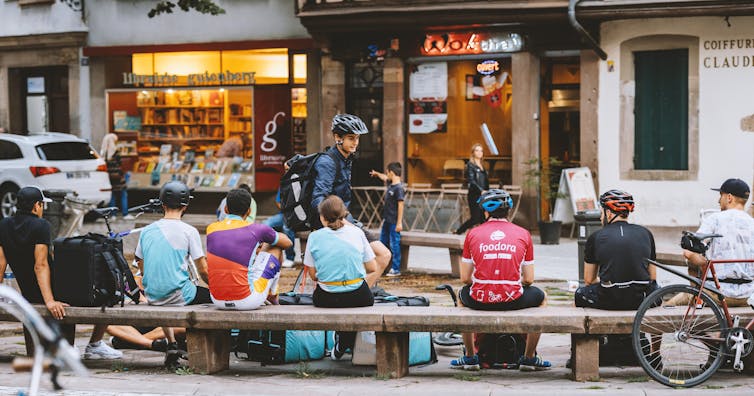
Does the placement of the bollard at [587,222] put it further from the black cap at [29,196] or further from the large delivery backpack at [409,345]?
the black cap at [29,196]

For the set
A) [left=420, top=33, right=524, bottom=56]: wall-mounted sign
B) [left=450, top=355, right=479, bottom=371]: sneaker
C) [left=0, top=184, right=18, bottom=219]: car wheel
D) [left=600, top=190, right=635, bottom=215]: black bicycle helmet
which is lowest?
[left=450, top=355, right=479, bottom=371]: sneaker

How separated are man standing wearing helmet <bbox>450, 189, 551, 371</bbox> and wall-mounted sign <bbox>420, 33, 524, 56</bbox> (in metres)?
12.4

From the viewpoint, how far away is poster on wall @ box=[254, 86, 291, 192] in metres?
24.1

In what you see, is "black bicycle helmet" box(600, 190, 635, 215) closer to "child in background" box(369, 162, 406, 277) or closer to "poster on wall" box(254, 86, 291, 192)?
"child in background" box(369, 162, 406, 277)

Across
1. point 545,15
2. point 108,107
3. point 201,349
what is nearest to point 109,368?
point 201,349

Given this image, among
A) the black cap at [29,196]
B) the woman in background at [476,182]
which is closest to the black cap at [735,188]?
the black cap at [29,196]

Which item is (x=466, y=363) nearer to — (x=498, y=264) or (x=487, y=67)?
(x=498, y=264)

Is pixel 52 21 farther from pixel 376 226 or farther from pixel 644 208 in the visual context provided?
pixel 644 208

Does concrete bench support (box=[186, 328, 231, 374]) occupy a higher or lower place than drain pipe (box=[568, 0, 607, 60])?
lower

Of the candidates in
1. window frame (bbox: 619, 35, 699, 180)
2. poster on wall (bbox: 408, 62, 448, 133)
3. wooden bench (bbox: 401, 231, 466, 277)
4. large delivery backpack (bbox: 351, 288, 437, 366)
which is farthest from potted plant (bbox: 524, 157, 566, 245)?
large delivery backpack (bbox: 351, 288, 437, 366)

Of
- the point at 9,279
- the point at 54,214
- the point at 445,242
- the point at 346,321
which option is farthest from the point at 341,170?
the point at 54,214

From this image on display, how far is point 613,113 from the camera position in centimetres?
2033

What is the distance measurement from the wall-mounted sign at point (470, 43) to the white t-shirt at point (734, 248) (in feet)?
39.6

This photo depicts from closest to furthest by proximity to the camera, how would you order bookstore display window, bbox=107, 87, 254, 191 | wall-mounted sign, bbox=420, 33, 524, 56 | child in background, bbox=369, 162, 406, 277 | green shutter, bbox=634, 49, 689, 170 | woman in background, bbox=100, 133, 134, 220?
child in background, bbox=369, 162, 406, 277 → green shutter, bbox=634, 49, 689, 170 → wall-mounted sign, bbox=420, 33, 524, 56 → woman in background, bbox=100, 133, 134, 220 → bookstore display window, bbox=107, 87, 254, 191
